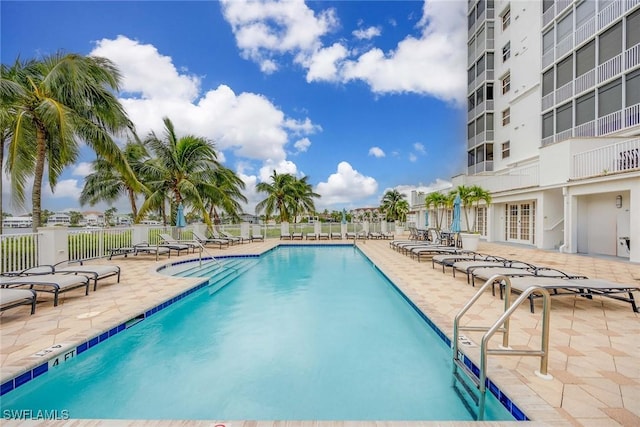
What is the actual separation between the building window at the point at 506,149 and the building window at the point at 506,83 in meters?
3.73

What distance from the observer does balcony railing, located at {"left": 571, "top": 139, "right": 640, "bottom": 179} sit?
999cm

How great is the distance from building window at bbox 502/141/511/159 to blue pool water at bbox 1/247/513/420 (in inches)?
774

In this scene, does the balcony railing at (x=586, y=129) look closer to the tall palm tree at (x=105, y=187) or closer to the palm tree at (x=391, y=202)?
the tall palm tree at (x=105, y=187)

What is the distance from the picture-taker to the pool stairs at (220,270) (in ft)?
27.7

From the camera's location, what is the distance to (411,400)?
3111mm

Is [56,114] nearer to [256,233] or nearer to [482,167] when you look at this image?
[256,233]

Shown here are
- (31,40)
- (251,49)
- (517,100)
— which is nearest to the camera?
(31,40)

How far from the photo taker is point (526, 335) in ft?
12.6

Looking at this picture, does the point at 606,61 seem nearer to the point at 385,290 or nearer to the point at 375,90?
the point at 375,90

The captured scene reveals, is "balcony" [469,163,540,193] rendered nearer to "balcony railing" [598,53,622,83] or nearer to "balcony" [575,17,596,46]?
"balcony railing" [598,53,622,83]

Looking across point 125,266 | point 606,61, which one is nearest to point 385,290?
point 125,266

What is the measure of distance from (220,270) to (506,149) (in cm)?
2110

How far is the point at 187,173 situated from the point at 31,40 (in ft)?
24.0

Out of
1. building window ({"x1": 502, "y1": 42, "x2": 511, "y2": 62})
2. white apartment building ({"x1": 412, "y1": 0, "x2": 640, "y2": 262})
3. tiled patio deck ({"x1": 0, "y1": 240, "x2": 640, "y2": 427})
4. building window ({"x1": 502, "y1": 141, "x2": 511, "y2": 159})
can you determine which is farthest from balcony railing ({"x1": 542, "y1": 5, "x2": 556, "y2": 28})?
tiled patio deck ({"x1": 0, "y1": 240, "x2": 640, "y2": 427})
